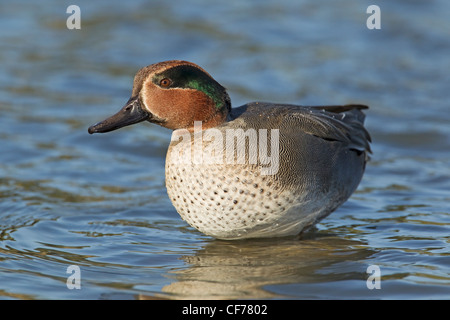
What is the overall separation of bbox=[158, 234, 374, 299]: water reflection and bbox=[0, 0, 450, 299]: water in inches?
0.5

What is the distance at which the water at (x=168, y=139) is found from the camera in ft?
14.4

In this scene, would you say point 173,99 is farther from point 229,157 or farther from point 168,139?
point 168,139

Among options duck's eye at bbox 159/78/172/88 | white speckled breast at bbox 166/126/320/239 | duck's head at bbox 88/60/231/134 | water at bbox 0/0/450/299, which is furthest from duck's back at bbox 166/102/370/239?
duck's eye at bbox 159/78/172/88

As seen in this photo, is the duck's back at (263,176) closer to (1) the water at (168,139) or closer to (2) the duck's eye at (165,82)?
(1) the water at (168,139)

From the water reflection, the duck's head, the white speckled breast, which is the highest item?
the duck's head

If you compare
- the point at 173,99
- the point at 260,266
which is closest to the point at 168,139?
the point at 173,99

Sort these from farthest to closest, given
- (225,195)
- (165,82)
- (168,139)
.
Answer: (168,139) → (165,82) → (225,195)

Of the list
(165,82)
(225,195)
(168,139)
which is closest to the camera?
(225,195)

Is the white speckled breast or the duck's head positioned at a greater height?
the duck's head

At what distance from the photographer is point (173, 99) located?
4707mm

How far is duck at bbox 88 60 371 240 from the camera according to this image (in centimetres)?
459

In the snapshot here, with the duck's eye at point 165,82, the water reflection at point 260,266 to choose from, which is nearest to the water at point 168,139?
the water reflection at point 260,266

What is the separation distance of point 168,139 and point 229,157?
2946mm

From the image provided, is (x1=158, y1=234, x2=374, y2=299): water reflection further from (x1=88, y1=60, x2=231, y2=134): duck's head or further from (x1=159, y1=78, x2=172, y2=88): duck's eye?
(x1=159, y1=78, x2=172, y2=88): duck's eye
